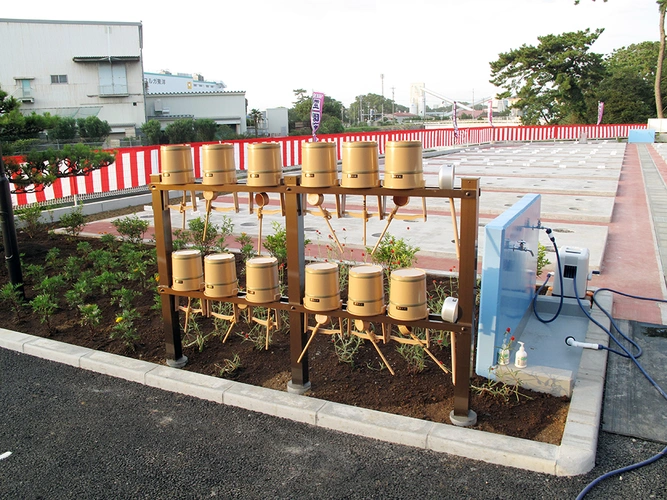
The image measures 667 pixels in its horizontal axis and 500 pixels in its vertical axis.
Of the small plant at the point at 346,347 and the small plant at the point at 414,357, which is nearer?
the small plant at the point at 414,357

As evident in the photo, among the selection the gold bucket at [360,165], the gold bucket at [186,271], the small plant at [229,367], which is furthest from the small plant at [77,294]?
the gold bucket at [360,165]

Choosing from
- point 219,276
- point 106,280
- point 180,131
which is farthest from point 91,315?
point 180,131

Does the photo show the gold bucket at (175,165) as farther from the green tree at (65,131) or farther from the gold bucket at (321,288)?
the green tree at (65,131)

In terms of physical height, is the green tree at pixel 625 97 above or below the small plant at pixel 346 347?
above

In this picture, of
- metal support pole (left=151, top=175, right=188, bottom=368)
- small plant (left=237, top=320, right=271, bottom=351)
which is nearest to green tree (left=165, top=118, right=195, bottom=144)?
small plant (left=237, top=320, right=271, bottom=351)

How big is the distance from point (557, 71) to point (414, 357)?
217 feet

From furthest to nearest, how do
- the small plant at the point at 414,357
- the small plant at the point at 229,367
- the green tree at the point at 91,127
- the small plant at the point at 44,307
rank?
the green tree at the point at 91,127
the small plant at the point at 44,307
the small plant at the point at 229,367
the small plant at the point at 414,357

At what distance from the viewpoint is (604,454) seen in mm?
3320

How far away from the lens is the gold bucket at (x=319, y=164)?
12.0 feet

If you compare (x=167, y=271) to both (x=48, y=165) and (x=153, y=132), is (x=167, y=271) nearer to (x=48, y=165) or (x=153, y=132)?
(x=48, y=165)

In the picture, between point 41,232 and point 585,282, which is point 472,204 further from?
point 41,232

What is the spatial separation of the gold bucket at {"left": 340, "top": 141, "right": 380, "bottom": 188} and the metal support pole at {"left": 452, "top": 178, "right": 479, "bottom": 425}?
0.61 metres

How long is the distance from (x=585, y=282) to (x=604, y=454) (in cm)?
274

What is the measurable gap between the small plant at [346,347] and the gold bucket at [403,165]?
138cm
